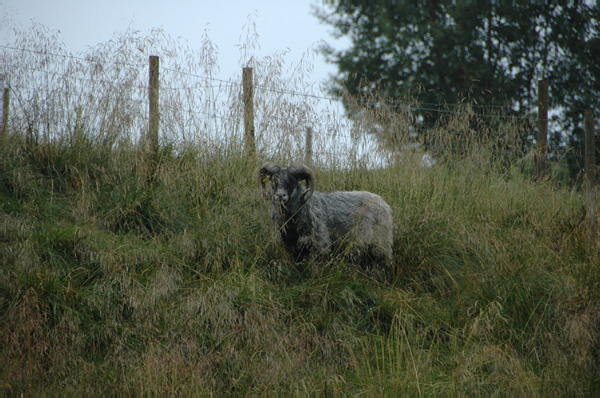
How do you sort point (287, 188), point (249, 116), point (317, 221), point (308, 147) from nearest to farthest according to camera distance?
point (287, 188), point (317, 221), point (249, 116), point (308, 147)

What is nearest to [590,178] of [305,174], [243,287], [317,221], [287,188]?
[317,221]

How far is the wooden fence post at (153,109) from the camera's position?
6.86 metres

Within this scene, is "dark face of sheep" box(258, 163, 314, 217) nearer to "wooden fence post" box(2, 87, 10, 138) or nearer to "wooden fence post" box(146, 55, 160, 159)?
"wooden fence post" box(146, 55, 160, 159)

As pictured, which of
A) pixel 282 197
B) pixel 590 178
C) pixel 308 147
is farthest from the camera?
pixel 590 178

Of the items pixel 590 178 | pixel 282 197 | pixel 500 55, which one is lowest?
pixel 282 197

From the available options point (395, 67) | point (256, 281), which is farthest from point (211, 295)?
point (395, 67)

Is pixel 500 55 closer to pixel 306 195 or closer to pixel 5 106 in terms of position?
pixel 306 195

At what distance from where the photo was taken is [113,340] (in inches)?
165

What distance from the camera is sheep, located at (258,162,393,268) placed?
5523 millimetres

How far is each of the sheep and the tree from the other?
1024 cm

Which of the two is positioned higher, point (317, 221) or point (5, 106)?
point (5, 106)

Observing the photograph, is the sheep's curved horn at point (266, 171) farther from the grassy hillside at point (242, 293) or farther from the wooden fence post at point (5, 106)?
the wooden fence post at point (5, 106)

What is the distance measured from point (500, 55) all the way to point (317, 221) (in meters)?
12.6

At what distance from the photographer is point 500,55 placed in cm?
1612
